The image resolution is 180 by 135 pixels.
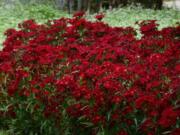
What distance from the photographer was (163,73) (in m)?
4.95

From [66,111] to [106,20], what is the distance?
8.23 metres

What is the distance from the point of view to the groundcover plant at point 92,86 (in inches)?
181

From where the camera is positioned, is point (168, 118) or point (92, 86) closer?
point (168, 118)

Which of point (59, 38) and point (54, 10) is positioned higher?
point (59, 38)

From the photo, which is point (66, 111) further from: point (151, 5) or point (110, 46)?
point (151, 5)

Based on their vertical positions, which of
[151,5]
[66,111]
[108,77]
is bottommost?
[151,5]

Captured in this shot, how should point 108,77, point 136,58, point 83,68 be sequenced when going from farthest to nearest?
point 136,58
point 83,68
point 108,77

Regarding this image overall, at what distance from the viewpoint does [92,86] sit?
501 cm

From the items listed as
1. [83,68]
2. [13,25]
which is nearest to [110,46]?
[83,68]

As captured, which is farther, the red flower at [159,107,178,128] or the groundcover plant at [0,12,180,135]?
the groundcover plant at [0,12,180,135]

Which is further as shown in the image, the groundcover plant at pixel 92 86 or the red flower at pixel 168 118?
the groundcover plant at pixel 92 86

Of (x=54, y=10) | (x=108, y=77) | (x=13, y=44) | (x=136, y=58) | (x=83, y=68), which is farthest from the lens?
(x=54, y=10)

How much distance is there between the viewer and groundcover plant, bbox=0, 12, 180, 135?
4.59 meters

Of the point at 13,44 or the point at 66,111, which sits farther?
the point at 13,44
